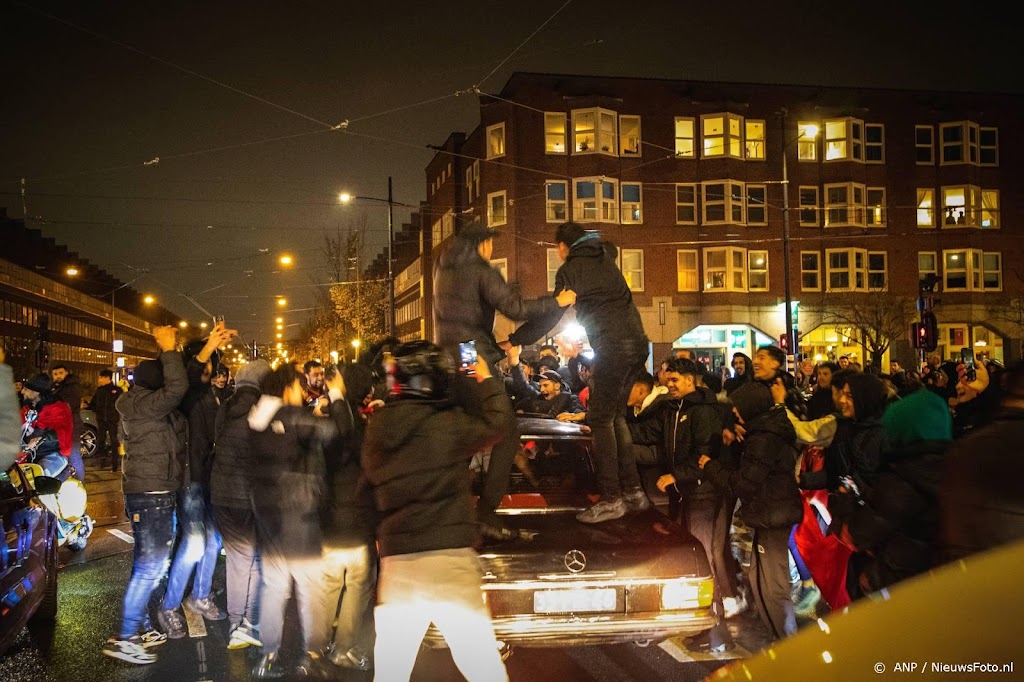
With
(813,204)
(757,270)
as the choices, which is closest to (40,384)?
(757,270)

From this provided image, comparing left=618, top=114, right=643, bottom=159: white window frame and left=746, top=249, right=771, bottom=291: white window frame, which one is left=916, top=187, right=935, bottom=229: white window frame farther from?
left=618, top=114, right=643, bottom=159: white window frame

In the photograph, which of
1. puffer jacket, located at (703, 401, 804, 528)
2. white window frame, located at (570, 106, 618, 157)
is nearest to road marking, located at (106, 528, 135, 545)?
puffer jacket, located at (703, 401, 804, 528)

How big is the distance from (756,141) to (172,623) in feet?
124

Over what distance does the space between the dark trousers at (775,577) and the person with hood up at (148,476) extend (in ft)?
14.0

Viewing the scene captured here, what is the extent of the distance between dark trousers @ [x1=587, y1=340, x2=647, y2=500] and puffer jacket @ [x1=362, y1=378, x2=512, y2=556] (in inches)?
73.4

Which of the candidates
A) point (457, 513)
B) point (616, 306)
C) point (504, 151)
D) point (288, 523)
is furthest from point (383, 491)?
point (504, 151)

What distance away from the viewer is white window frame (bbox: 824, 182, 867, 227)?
40500 mm

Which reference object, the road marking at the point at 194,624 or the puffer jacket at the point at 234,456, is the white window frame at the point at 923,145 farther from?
the road marking at the point at 194,624

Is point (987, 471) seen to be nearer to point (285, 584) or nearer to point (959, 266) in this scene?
point (285, 584)

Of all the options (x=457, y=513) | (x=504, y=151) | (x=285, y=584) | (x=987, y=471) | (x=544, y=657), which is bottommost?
(x=544, y=657)

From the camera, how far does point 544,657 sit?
6.18 meters

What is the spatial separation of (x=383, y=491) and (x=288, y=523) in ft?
6.49

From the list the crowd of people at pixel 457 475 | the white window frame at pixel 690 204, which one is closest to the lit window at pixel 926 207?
the white window frame at pixel 690 204

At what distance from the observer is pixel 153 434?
6422mm
